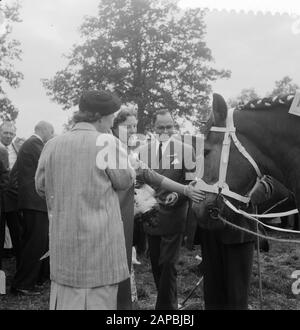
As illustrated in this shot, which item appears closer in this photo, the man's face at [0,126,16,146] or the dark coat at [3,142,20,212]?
the dark coat at [3,142,20,212]

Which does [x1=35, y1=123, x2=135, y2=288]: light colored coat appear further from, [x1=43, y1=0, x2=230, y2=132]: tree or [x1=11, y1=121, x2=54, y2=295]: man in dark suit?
[x1=43, y1=0, x2=230, y2=132]: tree

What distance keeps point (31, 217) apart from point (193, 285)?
2558 millimetres

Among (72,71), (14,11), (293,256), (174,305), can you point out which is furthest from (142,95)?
(174,305)

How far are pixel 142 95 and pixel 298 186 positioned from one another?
29399mm

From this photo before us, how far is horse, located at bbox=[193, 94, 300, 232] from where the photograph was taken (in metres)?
3.16

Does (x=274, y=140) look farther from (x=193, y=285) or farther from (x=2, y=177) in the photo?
(x=2, y=177)

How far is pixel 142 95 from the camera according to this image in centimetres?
3198

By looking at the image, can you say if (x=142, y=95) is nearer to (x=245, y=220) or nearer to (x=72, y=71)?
(x=72, y=71)

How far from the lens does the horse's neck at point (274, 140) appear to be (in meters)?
3.12

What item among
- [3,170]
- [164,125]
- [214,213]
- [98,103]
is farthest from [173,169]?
[3,170]

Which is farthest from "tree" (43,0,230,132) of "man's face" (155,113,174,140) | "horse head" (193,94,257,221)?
"horse head" (193,94,257,221)

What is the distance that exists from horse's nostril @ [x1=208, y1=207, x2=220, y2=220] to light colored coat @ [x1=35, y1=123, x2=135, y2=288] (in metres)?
0.77

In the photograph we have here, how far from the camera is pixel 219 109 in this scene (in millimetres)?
3223

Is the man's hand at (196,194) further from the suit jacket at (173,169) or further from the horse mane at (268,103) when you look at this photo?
the suit jacket at (173,169)
